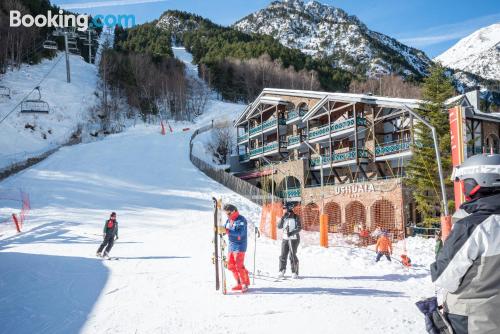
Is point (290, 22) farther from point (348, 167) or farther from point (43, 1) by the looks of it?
point (348, 167)

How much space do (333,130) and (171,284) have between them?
84.6 ft

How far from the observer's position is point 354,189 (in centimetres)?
2566

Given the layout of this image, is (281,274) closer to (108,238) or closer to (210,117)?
(108,238)

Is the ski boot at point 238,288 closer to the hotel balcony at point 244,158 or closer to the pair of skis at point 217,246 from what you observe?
the pair of skis at point 217,246

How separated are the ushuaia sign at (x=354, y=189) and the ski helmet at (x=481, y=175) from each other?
73.2 ft

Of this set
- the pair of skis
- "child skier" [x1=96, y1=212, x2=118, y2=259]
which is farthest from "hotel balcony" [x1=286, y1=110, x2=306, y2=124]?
the pair of skis

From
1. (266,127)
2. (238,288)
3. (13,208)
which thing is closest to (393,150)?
(266,127)

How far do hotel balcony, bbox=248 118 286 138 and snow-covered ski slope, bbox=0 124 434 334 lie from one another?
1898cm

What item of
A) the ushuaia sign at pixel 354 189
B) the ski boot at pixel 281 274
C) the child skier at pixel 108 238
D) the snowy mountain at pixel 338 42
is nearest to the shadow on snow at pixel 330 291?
the ski boot at pixel 281 274

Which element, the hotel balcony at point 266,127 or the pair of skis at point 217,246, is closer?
the pair of skis at point 217,246

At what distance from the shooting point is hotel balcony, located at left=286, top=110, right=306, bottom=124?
124 feet

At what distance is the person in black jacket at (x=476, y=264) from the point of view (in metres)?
2.45

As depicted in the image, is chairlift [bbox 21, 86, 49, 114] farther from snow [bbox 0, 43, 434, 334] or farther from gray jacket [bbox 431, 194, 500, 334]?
gray jacket [bbox 431, 194, 500, 334]

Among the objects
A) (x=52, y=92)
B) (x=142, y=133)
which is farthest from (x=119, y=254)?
(x=52, y=92)
